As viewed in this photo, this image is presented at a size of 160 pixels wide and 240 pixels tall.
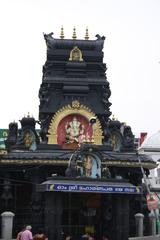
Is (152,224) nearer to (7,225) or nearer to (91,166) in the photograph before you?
(91,166)

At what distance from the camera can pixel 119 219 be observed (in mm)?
37500

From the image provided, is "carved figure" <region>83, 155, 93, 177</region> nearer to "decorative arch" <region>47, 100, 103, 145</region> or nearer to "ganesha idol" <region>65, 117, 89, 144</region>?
"ganesha idol" <region>65, 117, 89, 144</region>

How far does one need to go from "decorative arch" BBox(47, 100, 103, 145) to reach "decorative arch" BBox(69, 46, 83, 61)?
4030 millimetres

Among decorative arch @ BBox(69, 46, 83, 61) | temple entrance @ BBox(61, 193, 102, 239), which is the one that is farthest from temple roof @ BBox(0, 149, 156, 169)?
decorative arch @ BBox(69, 46, 83, 61)

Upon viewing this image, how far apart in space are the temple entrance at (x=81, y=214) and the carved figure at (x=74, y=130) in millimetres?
5135

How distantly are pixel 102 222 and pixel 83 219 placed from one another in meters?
1.54

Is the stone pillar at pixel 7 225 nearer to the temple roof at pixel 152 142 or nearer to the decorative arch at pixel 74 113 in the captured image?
the decorative arch at pixel 74 113

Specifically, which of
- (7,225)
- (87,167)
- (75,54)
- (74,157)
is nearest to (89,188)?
(87,167)

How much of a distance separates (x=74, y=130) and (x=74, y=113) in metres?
1.34

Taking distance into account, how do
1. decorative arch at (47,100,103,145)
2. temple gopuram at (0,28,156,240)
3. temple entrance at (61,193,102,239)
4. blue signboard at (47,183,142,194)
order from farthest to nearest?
decorative arch at (47,100,103,145)
temple entrance at (61,193,102,239)
temple gopuram at (0,28,156,240)
blue signboard at (47,183,142,194)

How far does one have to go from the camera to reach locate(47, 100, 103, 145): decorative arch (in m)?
46.1

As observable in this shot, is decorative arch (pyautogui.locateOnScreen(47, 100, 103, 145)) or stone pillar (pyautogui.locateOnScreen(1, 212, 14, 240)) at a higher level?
decorative arch (pyautogui.locateOnScreen(47, 100, 103, 145))

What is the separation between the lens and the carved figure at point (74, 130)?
46.2 m

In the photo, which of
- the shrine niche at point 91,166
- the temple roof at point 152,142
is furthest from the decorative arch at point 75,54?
the temple roof at point 152,142
